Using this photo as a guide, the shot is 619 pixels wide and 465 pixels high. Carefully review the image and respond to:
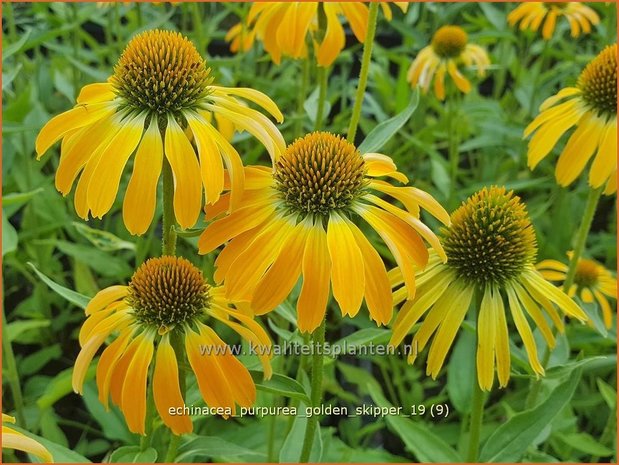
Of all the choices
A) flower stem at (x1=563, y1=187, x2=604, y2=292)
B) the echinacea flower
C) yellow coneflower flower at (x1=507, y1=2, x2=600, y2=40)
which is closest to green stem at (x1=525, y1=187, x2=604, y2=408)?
flower stem at (x1=563, y1=187, x2=604, y2=292)

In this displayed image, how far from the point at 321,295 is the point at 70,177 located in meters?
0.25

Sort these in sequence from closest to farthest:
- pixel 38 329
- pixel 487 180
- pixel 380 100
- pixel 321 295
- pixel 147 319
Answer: pixel 321 295 < pixel 147 319 < pixel 38 329 < pixel 487 180 < pixel 380 100

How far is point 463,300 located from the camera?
29.0 inches

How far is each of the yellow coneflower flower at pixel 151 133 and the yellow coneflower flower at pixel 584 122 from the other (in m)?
0.41

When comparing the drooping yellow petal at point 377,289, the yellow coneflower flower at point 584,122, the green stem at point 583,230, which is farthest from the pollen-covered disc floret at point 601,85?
the drooping yellow petal at point 377,289

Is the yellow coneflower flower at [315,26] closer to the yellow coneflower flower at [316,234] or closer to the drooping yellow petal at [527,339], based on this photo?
the yellow coneflower flower at [316,234]

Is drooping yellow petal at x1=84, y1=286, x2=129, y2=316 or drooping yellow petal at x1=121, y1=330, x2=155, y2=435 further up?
drooping yellow petal at x1=84, y1=286, x2=129, y2=316

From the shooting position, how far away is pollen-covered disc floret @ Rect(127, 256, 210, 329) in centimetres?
69

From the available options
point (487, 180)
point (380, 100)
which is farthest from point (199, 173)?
point (380, 100)

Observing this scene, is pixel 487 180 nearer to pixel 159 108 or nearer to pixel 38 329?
pixel 38 329

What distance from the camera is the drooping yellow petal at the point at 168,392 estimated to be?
2.17 ft

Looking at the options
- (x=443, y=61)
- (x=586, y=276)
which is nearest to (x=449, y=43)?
(x=443, y=61)

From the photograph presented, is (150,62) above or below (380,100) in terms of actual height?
below

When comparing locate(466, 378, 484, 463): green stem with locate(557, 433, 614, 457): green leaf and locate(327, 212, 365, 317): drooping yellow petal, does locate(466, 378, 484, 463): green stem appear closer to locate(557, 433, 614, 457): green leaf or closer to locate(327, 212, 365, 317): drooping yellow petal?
locate(327, 212, 365, 317): drooping yellow petal
